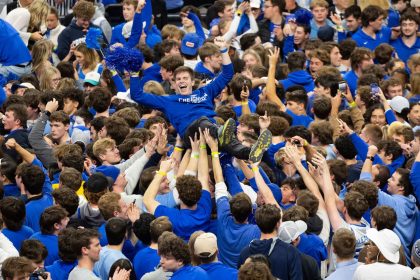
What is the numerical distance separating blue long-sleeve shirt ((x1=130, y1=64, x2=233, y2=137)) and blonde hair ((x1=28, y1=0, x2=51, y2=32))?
5.09m

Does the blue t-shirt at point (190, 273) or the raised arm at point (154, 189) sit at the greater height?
the blue t-shirt at point (190, 273)

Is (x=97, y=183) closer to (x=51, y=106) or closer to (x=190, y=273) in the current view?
(x=190, y=273)

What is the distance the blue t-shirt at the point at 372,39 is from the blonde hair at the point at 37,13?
15.5 feet

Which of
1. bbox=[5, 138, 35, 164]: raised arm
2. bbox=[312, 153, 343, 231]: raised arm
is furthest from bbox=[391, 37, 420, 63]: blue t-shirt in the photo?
bbox=[5, 138, 35, 164]: raised arm

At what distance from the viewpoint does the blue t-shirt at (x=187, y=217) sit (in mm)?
12023

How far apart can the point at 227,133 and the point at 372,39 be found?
7489 mm

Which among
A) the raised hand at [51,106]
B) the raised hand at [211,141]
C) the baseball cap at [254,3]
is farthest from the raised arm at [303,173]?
the baseball cap at [254,3]

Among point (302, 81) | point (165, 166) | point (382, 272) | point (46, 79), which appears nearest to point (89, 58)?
point (46, 79)

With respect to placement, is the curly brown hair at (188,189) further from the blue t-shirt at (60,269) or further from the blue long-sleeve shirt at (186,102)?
the blue long-sleeve shirt at (186,102)

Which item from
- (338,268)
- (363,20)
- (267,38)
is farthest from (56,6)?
(338,268)

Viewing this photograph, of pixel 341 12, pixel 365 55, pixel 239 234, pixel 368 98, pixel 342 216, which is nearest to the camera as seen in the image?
pixel 239 234

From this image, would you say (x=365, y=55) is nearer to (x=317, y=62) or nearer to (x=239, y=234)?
(x=317, y=62)

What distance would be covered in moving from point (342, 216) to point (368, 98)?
3651mm

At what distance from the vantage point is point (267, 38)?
20.0 meters
